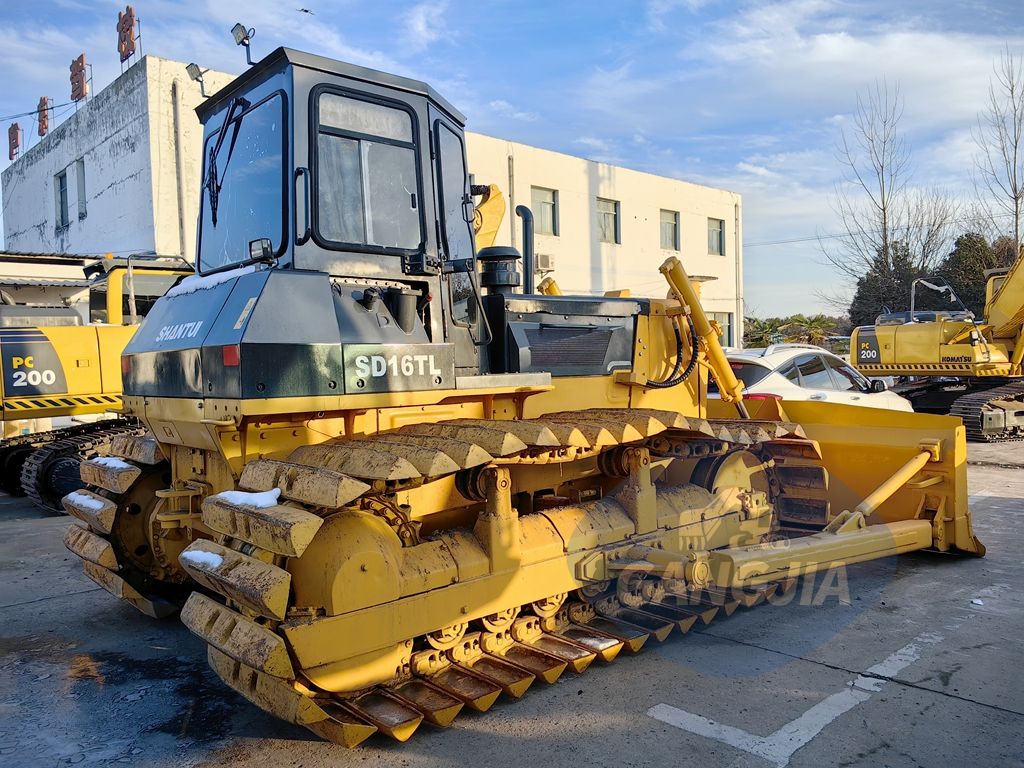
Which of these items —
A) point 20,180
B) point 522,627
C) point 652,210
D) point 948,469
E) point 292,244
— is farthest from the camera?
point 652,210

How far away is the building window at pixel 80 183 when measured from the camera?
19.2 m

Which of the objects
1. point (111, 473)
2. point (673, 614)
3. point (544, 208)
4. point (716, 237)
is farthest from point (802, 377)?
point (716, 237)

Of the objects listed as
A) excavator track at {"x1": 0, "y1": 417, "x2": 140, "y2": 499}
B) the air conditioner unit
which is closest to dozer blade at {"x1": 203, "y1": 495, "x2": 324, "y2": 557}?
excavator track at {"x1": 0, "y1": 417, "x2": 140, "y2": 499}

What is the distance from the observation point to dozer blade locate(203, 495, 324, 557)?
3254mm

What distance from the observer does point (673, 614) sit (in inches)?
197

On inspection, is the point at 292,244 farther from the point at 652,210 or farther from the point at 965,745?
the point at 652,210

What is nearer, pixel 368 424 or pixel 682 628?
pixel 368 424

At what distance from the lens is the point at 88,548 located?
17.5ft

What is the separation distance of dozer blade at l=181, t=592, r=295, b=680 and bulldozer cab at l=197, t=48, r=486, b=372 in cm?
146

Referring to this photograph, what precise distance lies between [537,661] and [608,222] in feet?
69.6

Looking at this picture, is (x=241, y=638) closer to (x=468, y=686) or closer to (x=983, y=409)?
(x=468, y=686)

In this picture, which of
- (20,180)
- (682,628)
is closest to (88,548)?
(682,628)

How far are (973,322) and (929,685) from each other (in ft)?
41.6

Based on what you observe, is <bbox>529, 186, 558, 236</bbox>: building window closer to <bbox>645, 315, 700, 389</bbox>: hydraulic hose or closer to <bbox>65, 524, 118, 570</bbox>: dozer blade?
<bbox>645, 315, 700, 389</bbox>: hydraulic hose
